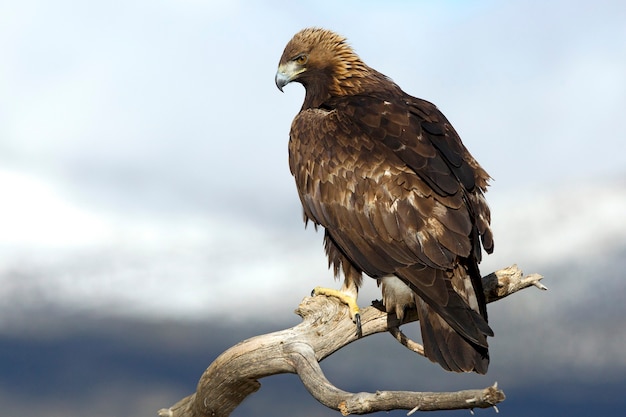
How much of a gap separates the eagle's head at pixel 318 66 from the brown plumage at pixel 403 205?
0.29 meters

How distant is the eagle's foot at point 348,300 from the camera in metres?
7.98

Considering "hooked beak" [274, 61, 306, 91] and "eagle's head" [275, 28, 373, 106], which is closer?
"eagle's head" [275, 28, 373, 106]

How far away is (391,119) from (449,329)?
2.35 metres

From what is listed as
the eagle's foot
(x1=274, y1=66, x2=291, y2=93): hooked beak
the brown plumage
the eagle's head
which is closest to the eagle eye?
the eagle's head

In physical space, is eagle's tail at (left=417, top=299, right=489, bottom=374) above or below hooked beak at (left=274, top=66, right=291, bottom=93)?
below

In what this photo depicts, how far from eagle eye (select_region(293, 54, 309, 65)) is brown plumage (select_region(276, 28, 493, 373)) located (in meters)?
0.75

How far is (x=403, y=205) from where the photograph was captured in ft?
24.8

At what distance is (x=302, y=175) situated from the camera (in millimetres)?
8492

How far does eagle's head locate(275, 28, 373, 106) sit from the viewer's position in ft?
31.1

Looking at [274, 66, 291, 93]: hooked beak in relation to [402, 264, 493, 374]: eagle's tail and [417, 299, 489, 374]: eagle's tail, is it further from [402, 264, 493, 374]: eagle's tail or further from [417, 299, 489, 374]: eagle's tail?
[417, 299, 489, 374]: eagle's tail

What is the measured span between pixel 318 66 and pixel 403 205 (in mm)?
2784

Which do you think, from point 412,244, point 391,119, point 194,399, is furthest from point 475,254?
point 194,399

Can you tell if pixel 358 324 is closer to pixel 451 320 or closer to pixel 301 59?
pixel 451 320

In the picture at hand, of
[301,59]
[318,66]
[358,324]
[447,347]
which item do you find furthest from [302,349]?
[301,59]
